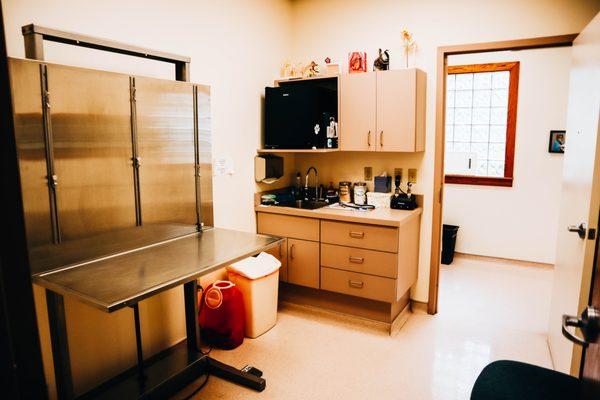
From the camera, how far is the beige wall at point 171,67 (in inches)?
81.2

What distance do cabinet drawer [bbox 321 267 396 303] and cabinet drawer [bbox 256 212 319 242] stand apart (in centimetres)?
31

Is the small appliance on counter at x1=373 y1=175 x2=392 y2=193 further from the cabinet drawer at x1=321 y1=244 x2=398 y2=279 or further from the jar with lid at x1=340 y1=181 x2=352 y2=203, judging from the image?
the cabinet drawer at x1=321 y1=244 x2=398 y2=279

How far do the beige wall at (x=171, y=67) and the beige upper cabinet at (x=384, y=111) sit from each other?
781 millimetres

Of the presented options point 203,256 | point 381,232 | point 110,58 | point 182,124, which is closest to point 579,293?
point 381,232

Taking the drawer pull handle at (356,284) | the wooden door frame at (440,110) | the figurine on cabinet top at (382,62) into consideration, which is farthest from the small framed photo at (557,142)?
the drawer pull handle at (356,284)

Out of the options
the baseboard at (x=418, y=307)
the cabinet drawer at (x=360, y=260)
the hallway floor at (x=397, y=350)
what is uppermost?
the cabinet drawer at (x=360, y=260)

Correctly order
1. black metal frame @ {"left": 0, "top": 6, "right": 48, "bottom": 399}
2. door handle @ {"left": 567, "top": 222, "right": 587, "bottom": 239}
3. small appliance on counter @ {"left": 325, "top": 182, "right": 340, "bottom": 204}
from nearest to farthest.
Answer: black metal frame @ {"left": 0, "top": 6, "right": 48, "bottom": 399}, door handle @ {"left": 567, "top": 222, "right": 587, "bottom": 239}, small appliance on counter @ {"left": 325, "top": 182, "right": 340, "bottom": 204}

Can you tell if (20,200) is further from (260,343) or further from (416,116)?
(416,116)

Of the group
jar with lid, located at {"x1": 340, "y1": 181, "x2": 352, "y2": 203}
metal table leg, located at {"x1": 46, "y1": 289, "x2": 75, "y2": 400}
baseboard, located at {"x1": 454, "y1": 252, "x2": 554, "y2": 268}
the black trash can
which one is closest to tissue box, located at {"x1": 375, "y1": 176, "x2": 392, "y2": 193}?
jar with lid, located at {"x1": 340, "y1": 181, "x2": 352, "y2": 203}

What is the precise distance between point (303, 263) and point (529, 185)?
9.69 ft

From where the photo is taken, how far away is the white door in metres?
1.91

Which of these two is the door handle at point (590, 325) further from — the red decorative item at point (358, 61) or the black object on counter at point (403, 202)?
the red decorative item at point (358, 61)

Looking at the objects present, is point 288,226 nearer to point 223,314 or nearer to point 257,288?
point 257,288

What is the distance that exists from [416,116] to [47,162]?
2.46 meters
